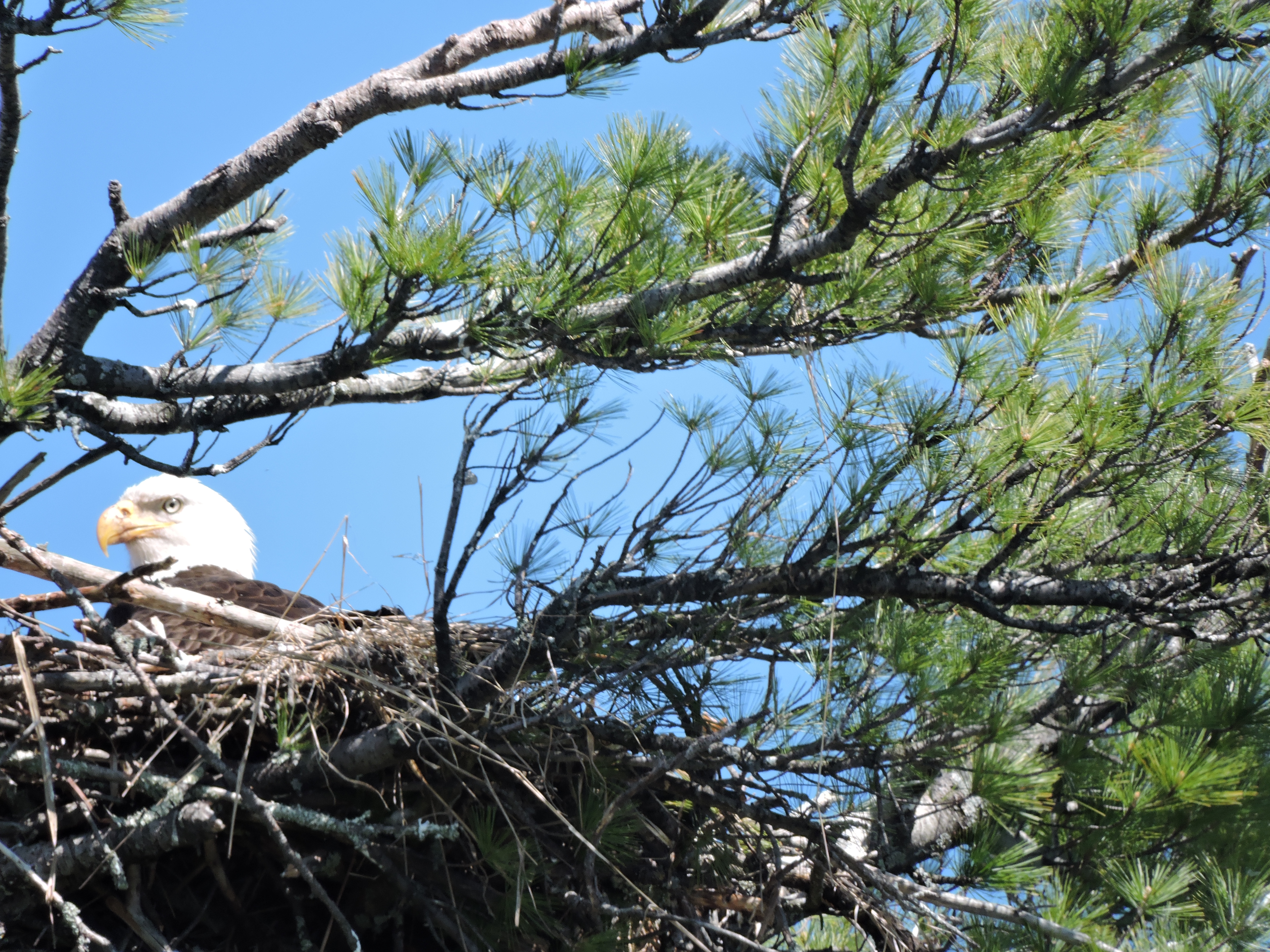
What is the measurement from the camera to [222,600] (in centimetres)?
360

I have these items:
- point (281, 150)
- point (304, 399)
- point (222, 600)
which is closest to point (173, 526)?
point (222, 600)

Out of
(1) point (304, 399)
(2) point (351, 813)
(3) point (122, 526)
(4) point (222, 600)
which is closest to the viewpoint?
(2) point (351, 813)

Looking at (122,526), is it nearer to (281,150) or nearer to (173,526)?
(173,526)

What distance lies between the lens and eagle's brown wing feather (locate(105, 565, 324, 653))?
3.43 m

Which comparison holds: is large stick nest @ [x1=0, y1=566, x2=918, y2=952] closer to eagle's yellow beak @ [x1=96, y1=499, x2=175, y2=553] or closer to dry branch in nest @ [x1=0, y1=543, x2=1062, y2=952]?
dry branch in nest @ [x1=0, y1=543, x2=1062, y2=952]

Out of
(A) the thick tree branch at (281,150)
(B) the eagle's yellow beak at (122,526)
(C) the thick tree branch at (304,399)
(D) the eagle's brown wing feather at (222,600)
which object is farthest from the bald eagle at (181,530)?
(A) the thick tree branch at (281,150)

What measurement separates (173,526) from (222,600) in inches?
65.9

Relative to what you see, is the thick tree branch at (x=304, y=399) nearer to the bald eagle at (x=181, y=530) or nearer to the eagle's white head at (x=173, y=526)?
the bald eagle at (x=181, y=530)

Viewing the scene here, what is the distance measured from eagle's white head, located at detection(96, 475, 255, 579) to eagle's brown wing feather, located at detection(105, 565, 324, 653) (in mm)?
954

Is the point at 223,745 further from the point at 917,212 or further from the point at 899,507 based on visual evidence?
the point at 917,212

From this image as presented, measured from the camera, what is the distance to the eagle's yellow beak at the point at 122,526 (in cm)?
500

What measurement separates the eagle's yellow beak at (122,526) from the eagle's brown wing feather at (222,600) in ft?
3.09

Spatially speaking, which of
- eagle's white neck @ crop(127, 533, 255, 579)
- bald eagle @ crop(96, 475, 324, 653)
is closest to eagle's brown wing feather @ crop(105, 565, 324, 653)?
bald eagle @ crop(96, 475, 324, 653)

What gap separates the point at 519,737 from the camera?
9.27 ft
